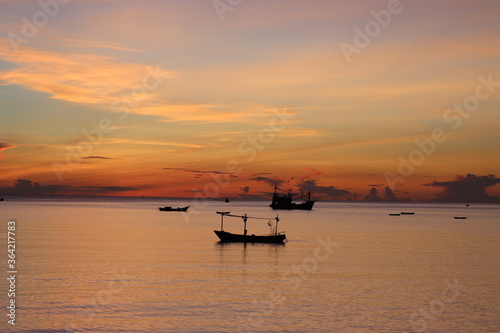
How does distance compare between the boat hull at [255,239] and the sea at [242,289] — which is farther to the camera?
the boat hull at [255,239]

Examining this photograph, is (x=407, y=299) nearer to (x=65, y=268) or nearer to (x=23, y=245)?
(x=65, y=268)

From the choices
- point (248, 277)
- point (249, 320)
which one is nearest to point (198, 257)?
point (248, 277)

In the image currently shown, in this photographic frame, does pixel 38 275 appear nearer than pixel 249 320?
No

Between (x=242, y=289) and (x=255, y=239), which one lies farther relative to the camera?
(x=255, y=239)

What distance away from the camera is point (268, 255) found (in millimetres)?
82438

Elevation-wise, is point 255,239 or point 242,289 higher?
point 255,239

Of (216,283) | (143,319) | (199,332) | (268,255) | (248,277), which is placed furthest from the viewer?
(268,255)

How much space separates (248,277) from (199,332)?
23.2m

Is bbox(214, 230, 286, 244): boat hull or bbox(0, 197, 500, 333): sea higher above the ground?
bbox(214, 230, 286, 244): boat hull

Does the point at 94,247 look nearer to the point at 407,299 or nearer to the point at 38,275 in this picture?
the point at 38,275

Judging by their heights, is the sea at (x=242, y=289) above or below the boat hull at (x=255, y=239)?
below

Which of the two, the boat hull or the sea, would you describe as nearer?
the sea

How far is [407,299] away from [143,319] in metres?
23.5

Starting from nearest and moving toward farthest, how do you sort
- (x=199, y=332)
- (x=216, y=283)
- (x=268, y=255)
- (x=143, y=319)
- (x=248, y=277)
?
1. (x=199, y=332)
2. (x=143, y=319)
3. (x=216, y=283)
4. (x=248, y=277)
5. (x=268, y=255)
